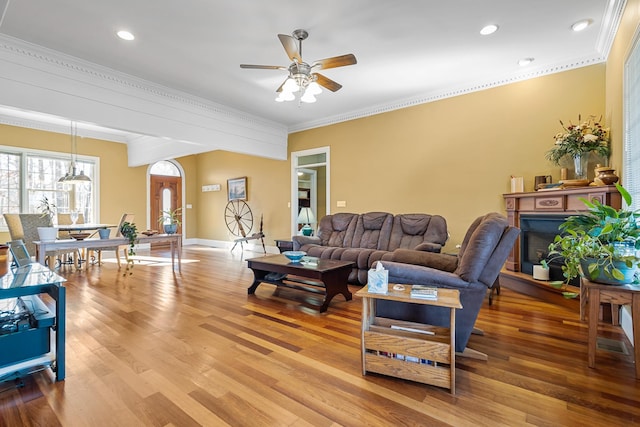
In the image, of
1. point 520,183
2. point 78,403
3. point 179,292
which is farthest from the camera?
point 520,183

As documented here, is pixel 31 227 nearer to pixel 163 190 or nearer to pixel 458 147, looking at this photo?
pixel 163 190

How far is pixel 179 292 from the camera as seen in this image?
3965 mm

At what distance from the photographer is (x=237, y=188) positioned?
338 inches

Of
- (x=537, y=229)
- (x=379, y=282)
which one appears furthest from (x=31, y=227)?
(x=537, y=229)

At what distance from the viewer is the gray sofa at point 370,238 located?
13.8ft

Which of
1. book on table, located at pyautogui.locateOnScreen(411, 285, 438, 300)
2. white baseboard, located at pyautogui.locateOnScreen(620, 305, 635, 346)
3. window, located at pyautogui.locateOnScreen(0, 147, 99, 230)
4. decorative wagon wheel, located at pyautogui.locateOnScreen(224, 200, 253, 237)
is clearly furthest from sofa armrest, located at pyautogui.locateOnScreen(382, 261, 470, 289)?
window, located at pyautogui.locateOnScreen(0, 147, 99, 230)

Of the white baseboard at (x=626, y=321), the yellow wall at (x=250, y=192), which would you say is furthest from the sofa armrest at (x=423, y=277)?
the yellow wall at (x=250, y=192)

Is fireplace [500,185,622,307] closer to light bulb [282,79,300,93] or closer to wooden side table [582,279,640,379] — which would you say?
wooden side table [582,279,640,379]

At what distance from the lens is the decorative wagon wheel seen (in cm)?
831

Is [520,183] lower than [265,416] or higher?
higher

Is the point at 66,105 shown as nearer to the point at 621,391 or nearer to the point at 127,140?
the point at 127,140

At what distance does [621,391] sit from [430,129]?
424 cm

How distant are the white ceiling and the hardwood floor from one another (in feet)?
9.95

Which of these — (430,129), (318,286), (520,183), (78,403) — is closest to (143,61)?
(318,286)
